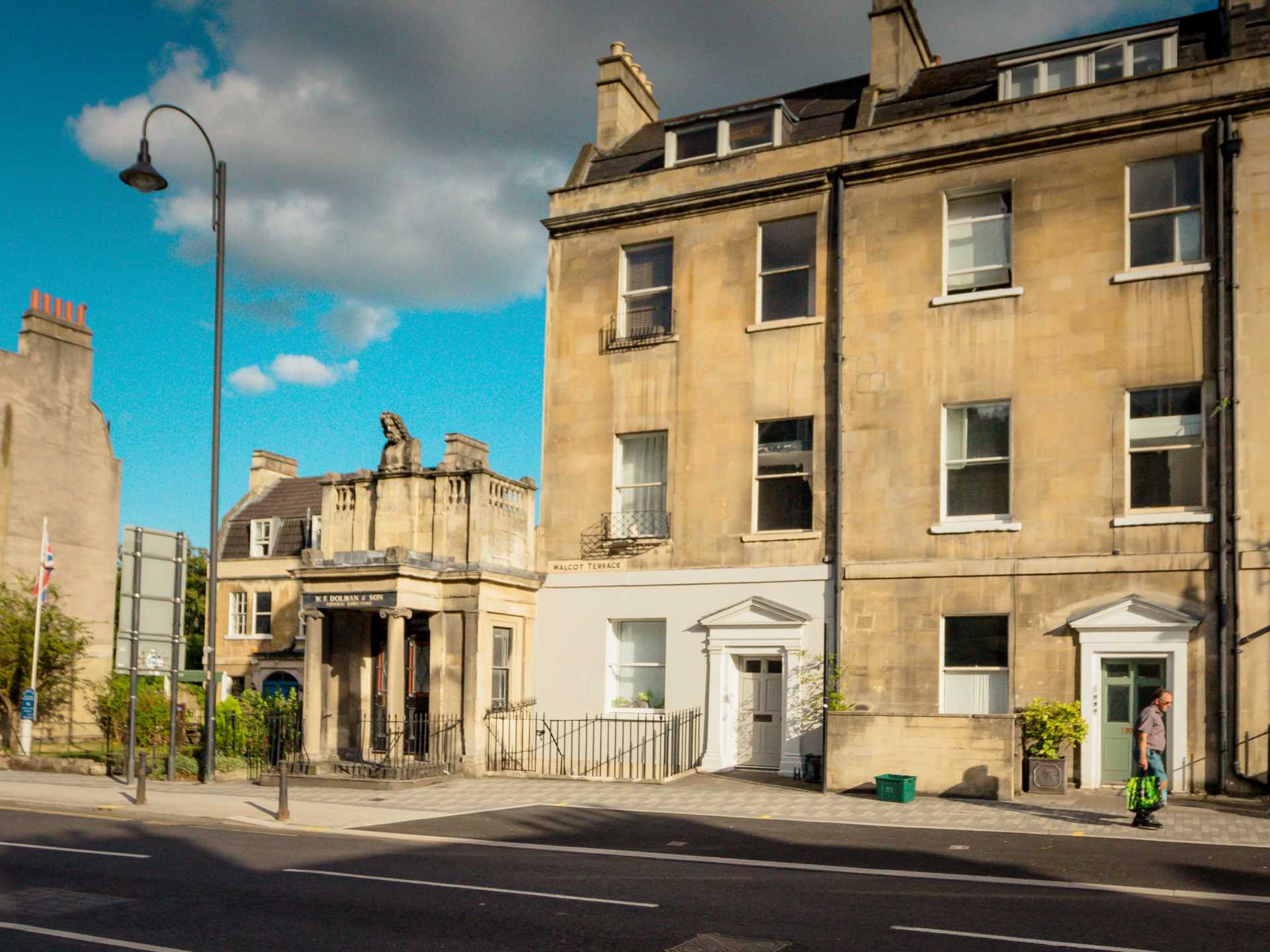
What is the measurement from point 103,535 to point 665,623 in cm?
2075

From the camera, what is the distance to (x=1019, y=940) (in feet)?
31.3

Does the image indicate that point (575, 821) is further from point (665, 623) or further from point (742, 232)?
point (742, 232)

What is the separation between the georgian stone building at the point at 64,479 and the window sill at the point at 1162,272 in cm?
2715

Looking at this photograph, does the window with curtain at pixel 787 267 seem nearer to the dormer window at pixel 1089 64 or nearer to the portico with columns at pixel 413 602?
the dormer window at pixel 1089 64

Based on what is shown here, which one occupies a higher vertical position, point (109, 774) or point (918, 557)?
point (918, 557)

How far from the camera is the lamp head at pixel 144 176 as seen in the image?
21.0 meters

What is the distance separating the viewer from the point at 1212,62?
68.7ft

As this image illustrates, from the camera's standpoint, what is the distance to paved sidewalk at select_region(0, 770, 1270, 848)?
16828 millimetres

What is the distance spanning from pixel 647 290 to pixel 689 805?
11.4 metres

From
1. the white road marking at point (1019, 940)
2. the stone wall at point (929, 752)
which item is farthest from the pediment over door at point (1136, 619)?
the white road marking at point (1019, 940)

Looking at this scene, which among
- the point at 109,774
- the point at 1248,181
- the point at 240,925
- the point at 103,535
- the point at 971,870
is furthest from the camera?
the point at 103,535

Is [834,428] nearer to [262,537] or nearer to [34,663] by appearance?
[34,663]

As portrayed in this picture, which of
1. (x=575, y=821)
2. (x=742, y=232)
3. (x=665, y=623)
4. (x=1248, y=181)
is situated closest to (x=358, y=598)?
(x=665, y=623)

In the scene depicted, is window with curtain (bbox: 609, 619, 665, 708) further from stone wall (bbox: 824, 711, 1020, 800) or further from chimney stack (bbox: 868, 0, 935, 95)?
chimney stack (bbox: 868, 0, 935, 95)
